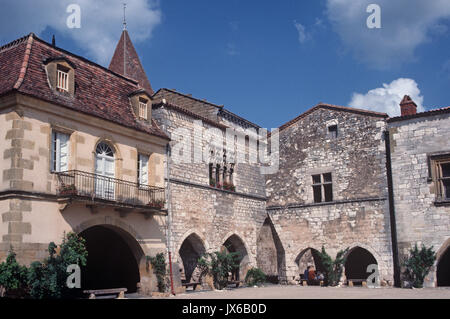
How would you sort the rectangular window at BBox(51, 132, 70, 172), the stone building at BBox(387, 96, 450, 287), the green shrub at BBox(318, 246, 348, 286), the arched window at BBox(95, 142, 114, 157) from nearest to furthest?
the rectangular window at BBox(51, 132, 70, 172) → the arched window at BBox(95, 142, 114, 157) → the stone building at BBox(387, 96, 450, 287) → the green shrub at BBox(318, 246, 348, 286)

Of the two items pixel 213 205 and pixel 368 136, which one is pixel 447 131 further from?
pixel 213 205

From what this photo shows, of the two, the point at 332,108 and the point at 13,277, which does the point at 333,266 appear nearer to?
the point at 332,108

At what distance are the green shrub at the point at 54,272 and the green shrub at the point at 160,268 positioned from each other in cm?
336

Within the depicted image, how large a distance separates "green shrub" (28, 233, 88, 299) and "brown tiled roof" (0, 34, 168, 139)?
3.72m

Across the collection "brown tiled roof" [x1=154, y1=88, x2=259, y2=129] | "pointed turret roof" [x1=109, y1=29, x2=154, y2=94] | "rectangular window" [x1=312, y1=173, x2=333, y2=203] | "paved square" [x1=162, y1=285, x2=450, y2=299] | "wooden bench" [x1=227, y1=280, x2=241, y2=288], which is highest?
"pointed turret roof" [x1=109, y1=29, x2=154, y2=94]

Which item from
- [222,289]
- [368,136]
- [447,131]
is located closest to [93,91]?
[222,289]

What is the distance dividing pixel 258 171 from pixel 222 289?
631cm

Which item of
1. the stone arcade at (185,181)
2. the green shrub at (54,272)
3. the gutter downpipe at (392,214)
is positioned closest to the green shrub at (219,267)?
the stone arcade at (185,181)

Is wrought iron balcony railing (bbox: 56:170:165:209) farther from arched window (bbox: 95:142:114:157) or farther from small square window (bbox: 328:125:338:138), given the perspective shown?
small square window (bbox: 328:125:338:138)

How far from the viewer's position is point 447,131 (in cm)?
1897

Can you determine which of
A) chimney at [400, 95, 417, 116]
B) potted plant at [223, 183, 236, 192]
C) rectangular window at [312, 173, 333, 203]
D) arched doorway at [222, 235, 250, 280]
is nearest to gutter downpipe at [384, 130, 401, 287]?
chimney at [400, 95, 417, 116]

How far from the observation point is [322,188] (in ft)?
72.0

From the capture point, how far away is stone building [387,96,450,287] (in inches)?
738

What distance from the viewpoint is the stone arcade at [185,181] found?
1360cm
